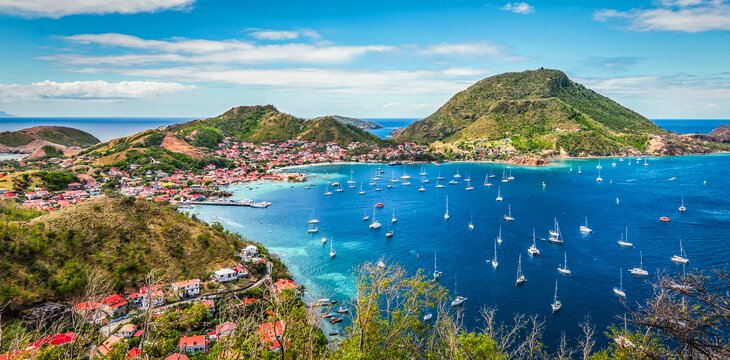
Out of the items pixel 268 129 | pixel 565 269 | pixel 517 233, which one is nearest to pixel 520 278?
pixel 565 269

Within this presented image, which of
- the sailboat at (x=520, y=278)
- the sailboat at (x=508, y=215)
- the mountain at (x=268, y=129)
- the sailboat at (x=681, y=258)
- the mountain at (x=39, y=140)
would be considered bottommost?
the sailboat at (x=520, y=278)

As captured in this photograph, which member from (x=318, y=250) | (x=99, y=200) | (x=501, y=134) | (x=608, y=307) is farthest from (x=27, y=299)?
(x=501, y=134)

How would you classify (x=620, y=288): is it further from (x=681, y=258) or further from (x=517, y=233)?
(x=517, y=233)

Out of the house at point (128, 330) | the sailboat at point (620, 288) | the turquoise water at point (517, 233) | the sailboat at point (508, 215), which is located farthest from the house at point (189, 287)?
the sailboat at point (508, 215)

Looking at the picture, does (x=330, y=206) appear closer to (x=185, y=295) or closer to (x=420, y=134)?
(x=185, y=295)

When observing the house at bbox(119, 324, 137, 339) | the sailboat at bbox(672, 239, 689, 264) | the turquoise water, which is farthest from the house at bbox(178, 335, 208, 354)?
the sailboat at bbox(672, 239, 689, 264)

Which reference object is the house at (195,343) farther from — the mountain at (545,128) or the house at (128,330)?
the mountain at (545,128)

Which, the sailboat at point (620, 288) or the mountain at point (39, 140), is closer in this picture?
the sailboat at point (620, 288)

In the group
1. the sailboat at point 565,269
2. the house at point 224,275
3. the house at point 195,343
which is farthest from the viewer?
the sailboat at point 565,269
